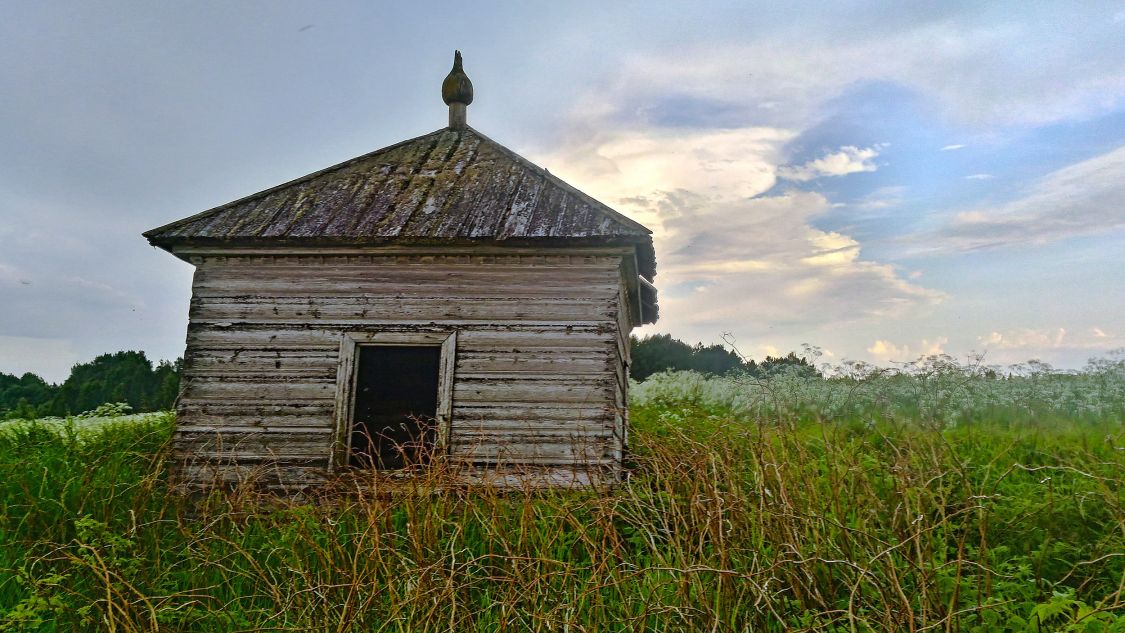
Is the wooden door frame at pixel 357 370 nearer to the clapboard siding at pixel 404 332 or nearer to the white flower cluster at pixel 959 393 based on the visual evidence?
the clapboard siding at pixel 404 332

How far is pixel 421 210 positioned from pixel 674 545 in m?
5.64

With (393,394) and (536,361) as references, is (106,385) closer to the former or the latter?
(393,394)

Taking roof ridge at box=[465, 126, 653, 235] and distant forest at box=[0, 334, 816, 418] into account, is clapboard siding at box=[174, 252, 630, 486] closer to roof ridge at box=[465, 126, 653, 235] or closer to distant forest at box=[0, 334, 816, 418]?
roof ridge at box=[465, 126, 653, 235]

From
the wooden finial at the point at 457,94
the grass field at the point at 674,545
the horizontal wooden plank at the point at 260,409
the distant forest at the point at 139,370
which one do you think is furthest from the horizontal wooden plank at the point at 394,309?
the distant forest at the point at 139,370

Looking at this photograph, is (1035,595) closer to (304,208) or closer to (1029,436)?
(1029,436)

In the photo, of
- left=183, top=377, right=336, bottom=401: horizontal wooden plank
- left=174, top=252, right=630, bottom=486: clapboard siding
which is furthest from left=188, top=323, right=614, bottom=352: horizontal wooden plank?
left=183, top=377, right=336, bottom=401: horizontal wooden plank

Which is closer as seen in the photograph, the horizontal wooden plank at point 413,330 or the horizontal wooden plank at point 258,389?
the horizontal wooden plank at point 413,330

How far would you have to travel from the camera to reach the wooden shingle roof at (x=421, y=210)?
817cm

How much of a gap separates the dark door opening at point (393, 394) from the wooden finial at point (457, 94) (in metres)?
4.06

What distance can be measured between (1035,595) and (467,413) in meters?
5.30

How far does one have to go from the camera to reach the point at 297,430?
8289 millimetres

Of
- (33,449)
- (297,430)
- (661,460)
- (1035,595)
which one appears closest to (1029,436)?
(1035,595)

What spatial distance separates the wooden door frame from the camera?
8.10 metres

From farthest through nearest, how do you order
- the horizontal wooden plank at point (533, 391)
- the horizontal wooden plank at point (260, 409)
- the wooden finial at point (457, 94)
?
the wooden finial at point (457, 94) < the horizontal wooden plank at point (260, 409) < the horizontal wooden plank at point (533, 391)
